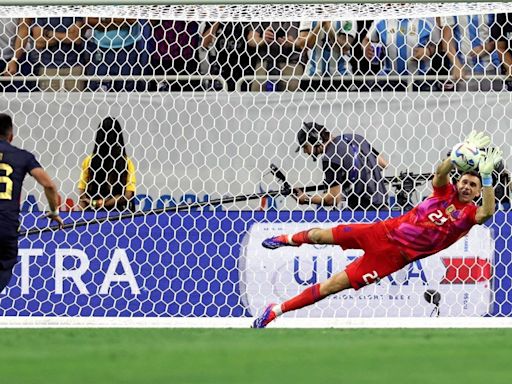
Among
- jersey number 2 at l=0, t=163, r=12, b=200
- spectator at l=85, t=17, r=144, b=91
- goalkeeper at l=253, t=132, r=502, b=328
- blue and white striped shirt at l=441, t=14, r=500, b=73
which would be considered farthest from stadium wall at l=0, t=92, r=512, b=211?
jersey number 2 at l=0, t=163, r=12, b=200

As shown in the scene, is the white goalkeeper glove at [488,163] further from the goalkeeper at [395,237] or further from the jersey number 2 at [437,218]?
the jersey number 2 at [437,218]

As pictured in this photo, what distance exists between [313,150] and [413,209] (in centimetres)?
110

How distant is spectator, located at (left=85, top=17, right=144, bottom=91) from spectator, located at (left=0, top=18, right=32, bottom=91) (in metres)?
0.50

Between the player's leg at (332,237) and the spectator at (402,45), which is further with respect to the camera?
the spectator at (402,45)

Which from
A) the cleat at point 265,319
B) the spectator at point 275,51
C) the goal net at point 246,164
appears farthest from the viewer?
the spectator at point 275,51

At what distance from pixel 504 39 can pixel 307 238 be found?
2.65m

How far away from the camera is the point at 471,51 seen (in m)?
10.2

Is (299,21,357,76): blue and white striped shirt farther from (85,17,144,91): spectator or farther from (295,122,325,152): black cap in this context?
(85,17,144,91): spectator

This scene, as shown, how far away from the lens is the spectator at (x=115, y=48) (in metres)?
10.5

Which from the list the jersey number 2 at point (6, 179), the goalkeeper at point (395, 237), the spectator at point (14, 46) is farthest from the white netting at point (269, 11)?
the jersey number 2 at point (6, 179)

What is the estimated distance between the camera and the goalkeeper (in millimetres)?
8680
